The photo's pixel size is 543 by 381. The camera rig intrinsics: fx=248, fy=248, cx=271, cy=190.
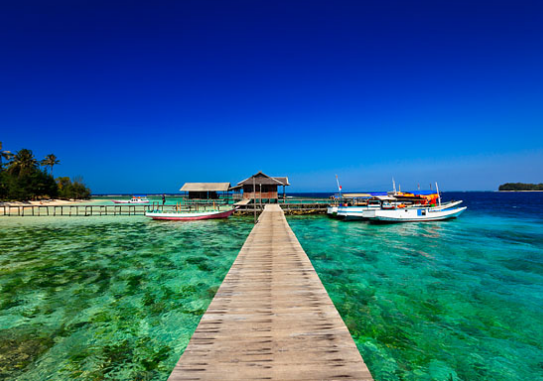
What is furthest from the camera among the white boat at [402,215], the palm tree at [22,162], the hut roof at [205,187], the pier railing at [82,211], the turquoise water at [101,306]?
the palm tree at [22,162]

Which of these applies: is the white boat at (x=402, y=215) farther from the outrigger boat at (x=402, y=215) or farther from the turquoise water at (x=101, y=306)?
the turquoise water at (x=101, y=306)

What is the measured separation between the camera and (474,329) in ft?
22.8

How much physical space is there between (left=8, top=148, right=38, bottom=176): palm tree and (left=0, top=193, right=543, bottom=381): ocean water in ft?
215

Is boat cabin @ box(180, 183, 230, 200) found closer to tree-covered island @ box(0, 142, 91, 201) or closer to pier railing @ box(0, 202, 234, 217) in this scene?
pier railing @ box(0, 202, 234, 217)

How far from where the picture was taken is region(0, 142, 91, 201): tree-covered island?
176ft

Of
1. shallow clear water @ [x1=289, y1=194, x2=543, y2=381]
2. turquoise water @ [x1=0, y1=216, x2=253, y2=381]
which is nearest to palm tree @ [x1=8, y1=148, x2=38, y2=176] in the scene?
turquoise water @ [x1=0, y1=216, x2=253, y2=381]

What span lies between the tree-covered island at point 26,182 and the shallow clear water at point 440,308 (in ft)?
227

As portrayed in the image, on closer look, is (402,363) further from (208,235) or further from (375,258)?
(208,235)

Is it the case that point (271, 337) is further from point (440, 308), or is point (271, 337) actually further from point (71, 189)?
point (71, 189)

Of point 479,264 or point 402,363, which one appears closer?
point 402,363

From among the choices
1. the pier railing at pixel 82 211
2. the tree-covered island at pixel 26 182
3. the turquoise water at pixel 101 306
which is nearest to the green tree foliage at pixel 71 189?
the tree-covered island at pixel 26 182

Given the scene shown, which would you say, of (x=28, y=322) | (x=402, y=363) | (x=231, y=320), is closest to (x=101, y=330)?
(x=28, y=322)

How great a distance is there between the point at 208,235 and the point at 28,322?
14.2 metres

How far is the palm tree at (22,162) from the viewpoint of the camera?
204ft
